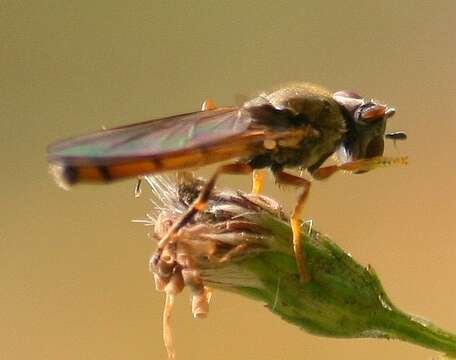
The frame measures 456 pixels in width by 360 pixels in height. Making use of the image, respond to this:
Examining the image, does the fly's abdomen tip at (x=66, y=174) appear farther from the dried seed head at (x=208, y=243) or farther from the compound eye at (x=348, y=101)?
the compound eye at (x=348, y=101)

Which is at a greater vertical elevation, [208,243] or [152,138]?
[152,138]

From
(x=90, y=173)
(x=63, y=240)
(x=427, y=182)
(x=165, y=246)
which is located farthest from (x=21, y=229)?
(x=90, y=173)

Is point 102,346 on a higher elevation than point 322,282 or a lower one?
lower

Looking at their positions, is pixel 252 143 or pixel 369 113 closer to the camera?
pixel 252 143

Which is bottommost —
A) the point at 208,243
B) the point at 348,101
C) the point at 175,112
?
the point at 175,112

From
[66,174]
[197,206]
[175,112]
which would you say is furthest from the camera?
[175,112]

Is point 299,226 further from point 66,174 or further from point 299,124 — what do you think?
point 66,174

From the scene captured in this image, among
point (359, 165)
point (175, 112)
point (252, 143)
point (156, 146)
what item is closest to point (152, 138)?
point (156, 146)

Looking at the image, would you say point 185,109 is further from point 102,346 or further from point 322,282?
point 322,282
